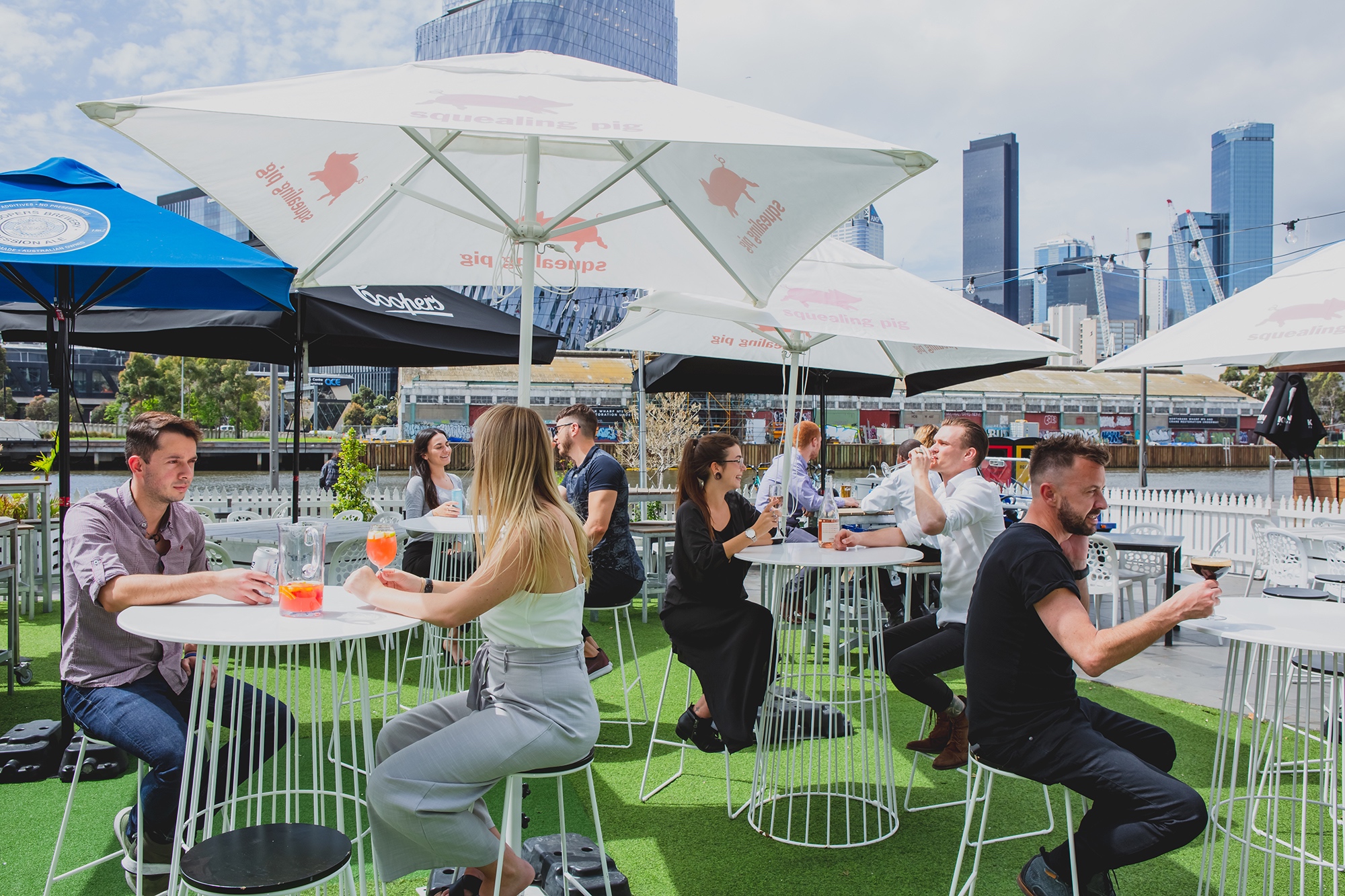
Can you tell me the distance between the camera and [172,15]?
941 centimetres

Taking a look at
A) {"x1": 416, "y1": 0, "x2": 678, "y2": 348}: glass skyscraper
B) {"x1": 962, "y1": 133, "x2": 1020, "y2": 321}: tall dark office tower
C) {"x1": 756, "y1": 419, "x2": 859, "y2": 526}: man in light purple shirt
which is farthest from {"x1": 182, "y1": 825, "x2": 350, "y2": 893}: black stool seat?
{"x1": 962, "y1": 133, "x2": 1020, "y2": 321}: tall dark office tower

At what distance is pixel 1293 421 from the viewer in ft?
32.3

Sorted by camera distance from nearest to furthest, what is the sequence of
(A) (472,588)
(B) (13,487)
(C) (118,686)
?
(A) (472,588) < (C) (118,686) < (B) (13,487)

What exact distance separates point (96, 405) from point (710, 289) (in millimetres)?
90336

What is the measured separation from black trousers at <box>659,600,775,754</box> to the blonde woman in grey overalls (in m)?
1.33

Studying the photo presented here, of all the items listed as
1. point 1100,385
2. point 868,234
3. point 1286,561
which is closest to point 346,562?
point 1286,561

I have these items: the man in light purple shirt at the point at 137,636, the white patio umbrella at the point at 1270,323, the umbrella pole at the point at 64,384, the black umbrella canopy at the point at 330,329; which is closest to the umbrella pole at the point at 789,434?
the black umbrella canopy at the point at 330,329

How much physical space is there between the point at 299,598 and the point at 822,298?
3035 millimetres

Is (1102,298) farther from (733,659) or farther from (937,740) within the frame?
(733,659)

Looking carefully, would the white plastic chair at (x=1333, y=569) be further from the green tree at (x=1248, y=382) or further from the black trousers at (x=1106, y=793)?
the green tree at (x=1248, y=382)

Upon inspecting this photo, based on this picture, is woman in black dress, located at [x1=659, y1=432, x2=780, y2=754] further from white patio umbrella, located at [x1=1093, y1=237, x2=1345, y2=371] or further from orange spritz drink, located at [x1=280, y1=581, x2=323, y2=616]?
white patio umbrella, located at [x1=1093, y1=237, x2=1345, y2=371]

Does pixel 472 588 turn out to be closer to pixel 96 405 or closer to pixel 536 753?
pixel 536 753

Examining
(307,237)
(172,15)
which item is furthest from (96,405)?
(307,237)

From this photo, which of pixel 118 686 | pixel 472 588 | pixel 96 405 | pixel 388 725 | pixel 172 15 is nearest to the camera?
pixel 472 588
